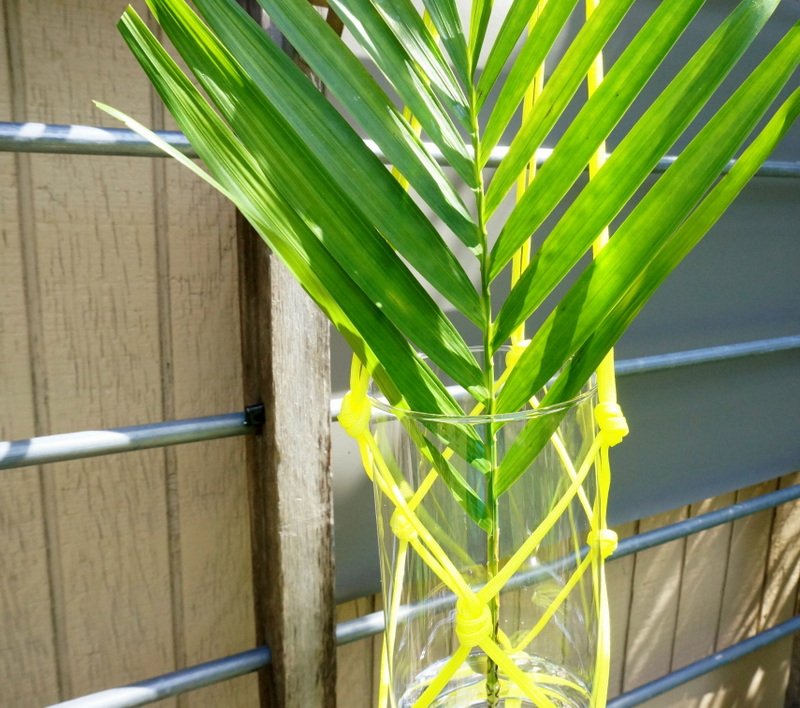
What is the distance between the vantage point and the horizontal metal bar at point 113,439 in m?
0.47

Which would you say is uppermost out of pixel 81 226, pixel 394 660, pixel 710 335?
pixel 81 226

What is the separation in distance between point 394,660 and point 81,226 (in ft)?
1.37

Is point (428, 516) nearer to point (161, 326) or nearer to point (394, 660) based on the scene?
point (394, 660)

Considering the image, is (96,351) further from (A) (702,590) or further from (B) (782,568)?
(B) (782,568)

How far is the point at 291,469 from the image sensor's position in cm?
54

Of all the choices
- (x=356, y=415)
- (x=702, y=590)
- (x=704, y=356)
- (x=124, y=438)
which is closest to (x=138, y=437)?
(x=124, y=438)

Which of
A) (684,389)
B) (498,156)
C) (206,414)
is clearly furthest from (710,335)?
(206,414)

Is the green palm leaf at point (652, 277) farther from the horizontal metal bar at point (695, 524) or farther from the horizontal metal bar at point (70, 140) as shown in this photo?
the horizontal metal bar at point (695, 524)

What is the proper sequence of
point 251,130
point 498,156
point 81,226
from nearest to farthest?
1. point 251,130
2. point 81,226
3. point 498,156

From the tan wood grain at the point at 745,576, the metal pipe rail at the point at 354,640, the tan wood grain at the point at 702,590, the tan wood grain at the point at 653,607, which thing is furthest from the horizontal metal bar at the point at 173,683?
the tan wood grain at the point at 745,576

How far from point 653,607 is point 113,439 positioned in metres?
0.84

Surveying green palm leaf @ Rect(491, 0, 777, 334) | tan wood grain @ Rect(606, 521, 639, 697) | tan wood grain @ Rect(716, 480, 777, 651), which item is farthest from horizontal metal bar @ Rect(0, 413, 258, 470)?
tan wood grain @ Rect(716, 480, 777, 651)

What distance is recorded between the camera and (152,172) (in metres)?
0.57

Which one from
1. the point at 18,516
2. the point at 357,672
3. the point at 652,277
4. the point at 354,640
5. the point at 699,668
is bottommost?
the point at 699,668
